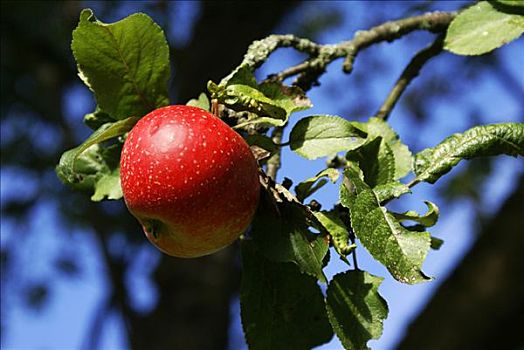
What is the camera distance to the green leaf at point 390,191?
637 mm

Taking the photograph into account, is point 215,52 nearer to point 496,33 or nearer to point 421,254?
point 496,33

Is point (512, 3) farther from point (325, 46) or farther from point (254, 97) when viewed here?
point (254, 97)

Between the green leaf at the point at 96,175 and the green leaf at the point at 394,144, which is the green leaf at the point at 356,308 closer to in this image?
the green leaf at the point at 394,144

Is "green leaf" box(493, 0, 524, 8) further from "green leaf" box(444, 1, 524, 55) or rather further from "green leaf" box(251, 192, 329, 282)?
"green leaf" box(251, 192, 329, 282)

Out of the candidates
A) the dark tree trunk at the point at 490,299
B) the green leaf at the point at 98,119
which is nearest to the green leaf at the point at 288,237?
the green leaf at the point at 98,119

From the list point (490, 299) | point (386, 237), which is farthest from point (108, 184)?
point (490, 299)

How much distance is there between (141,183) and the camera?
646 millimetres

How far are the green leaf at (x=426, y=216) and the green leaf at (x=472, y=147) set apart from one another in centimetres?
3

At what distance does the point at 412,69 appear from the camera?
0.92 metres

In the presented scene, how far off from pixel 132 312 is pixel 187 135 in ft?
8.80

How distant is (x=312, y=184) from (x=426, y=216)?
4.3 inches

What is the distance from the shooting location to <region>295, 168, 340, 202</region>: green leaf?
26.0 inches

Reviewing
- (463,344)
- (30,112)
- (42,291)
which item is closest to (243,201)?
(463,344)

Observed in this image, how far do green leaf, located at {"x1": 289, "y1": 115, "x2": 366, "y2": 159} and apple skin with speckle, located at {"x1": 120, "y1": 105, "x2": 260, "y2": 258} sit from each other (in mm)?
67
